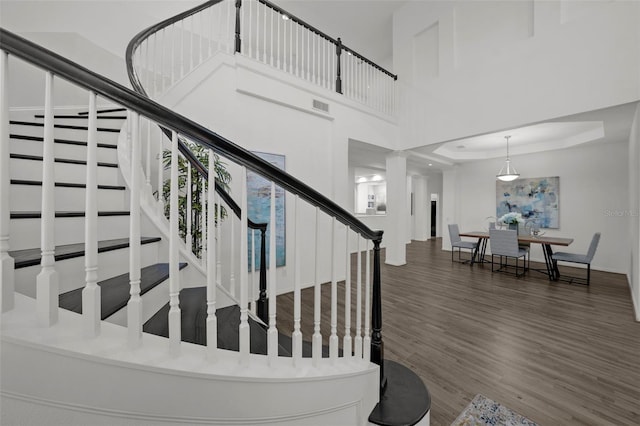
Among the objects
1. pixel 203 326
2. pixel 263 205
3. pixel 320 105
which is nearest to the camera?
pixel 203 326

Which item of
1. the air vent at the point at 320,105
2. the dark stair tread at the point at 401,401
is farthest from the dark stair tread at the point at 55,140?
the air vent at the point at 320,105

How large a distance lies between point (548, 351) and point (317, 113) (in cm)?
404

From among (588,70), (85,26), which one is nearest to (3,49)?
(85,26)

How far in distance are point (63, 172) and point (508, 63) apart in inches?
223

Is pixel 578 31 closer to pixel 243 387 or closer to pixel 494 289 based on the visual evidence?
pixel 494 289

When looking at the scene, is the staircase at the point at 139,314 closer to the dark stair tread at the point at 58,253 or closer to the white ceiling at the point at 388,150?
the dark stair tread at the point at 58,253

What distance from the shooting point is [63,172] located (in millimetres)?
1782

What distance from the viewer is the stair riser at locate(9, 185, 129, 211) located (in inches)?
56.7

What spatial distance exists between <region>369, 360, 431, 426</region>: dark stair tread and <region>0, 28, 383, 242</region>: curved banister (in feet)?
4.13

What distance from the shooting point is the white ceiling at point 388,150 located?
4.86 meters

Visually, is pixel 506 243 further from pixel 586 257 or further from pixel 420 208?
pixel 420 208

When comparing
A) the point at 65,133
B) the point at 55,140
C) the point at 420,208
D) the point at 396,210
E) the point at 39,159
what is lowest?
the point at 396,210

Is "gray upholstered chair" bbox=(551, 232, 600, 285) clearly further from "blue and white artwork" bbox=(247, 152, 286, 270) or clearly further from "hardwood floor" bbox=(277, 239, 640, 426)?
"blue and white artwork" bbox=(247, 152, 286, 270)

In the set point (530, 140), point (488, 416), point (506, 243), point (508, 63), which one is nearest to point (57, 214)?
point (488, 416)
